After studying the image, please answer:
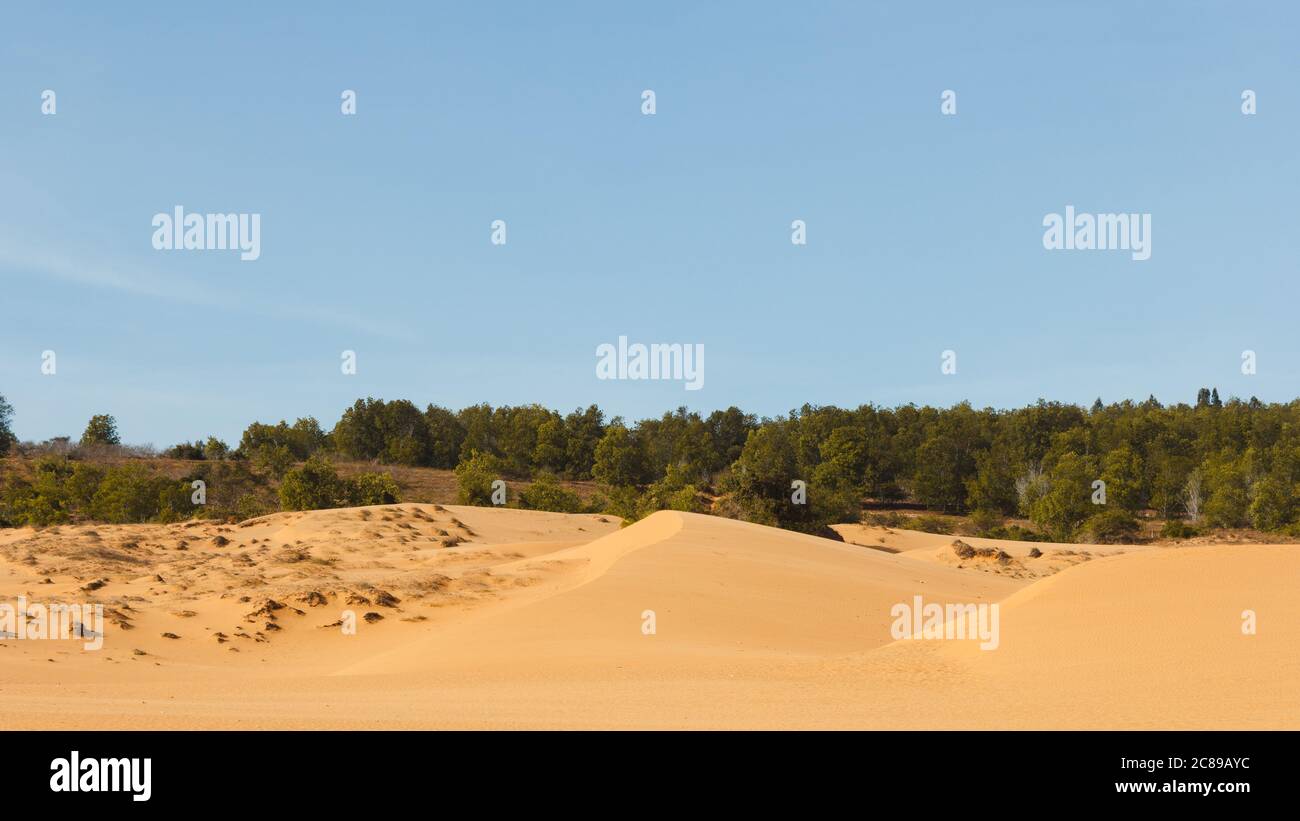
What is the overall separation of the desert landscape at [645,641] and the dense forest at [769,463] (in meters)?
18.2

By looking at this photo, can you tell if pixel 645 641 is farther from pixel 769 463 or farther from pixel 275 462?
pixel 769 463

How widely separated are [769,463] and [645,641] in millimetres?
61783

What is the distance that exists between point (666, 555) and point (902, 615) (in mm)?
5916

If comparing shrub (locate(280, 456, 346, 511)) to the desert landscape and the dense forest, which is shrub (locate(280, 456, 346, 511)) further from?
the desert landscape

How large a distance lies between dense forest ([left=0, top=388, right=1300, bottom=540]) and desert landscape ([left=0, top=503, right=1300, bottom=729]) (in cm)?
1821

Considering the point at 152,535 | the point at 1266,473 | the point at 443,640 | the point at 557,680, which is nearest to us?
the point at 557,680

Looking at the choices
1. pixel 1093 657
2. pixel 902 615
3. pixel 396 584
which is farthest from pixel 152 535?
pixel 1093 657

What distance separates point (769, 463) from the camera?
264 feet

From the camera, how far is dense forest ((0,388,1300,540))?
56781mm

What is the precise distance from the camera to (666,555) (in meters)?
27.0

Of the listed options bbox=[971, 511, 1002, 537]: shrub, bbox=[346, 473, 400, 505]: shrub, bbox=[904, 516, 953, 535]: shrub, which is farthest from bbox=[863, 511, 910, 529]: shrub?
bbox=[346, 473, 400, 505]: shrub
